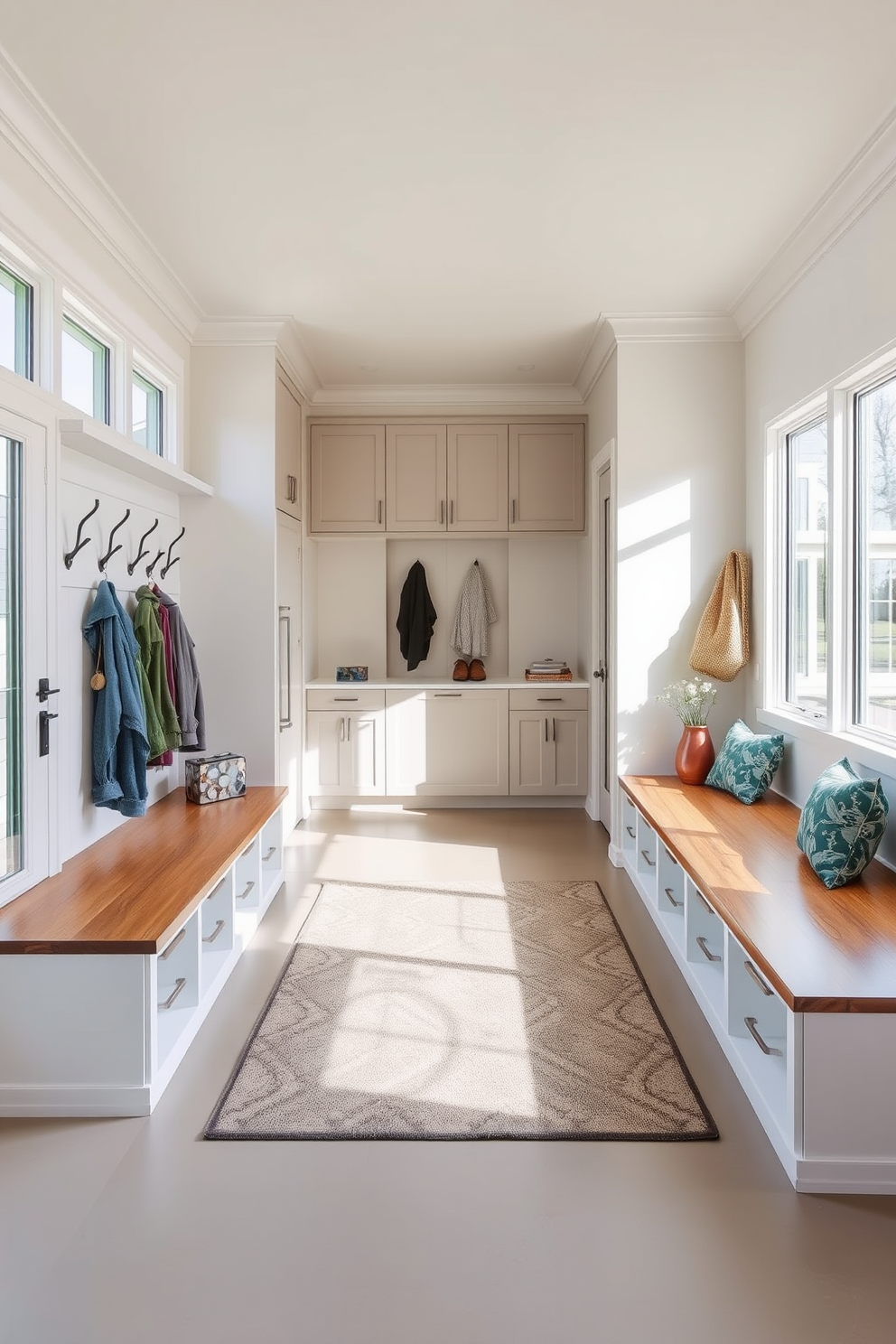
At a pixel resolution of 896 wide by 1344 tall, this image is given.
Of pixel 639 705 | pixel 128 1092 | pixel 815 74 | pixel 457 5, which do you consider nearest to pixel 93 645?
pixel 128 1092

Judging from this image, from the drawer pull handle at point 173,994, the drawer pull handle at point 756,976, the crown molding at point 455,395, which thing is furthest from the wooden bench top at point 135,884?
the crown molding at point 455,395

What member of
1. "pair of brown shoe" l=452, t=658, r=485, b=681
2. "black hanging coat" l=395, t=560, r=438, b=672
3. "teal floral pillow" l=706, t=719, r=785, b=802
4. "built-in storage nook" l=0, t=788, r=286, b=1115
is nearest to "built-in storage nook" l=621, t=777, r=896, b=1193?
"teal floral pillow" l=706, t=719, r=785, b=802

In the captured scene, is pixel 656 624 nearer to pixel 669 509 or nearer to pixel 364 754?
pixel 669 509

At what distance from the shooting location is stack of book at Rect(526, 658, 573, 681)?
5.74 m

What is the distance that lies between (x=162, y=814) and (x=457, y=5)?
9.69ft

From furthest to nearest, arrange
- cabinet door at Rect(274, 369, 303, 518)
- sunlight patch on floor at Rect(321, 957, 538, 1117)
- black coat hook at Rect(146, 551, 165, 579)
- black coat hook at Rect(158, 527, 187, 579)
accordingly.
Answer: cabinet door at Rect(274, 369, 303, 518) → black coat hook at Rect(158, 527, 187, 579) → black coat hook at Rect(146, 551, 165, 579) → sunlight patch on floor at Rect(321, 957, 538, 1117)

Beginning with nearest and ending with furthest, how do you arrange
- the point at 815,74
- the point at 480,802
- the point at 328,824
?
1. the point at 815,74
2. the point at 328,824
3. the point at 480,802

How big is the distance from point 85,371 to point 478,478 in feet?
9.47

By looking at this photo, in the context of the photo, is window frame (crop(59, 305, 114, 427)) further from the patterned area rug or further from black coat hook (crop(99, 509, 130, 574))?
the patterned area rug

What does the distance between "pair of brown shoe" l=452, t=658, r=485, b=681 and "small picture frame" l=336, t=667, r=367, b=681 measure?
61 centimetres

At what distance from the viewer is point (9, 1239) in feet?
→ 5.86

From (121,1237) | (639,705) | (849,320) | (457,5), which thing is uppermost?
(457,5)

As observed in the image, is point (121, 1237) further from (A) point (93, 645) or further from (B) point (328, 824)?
(B) point (328, 824)

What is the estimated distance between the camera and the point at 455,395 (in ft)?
18.5
